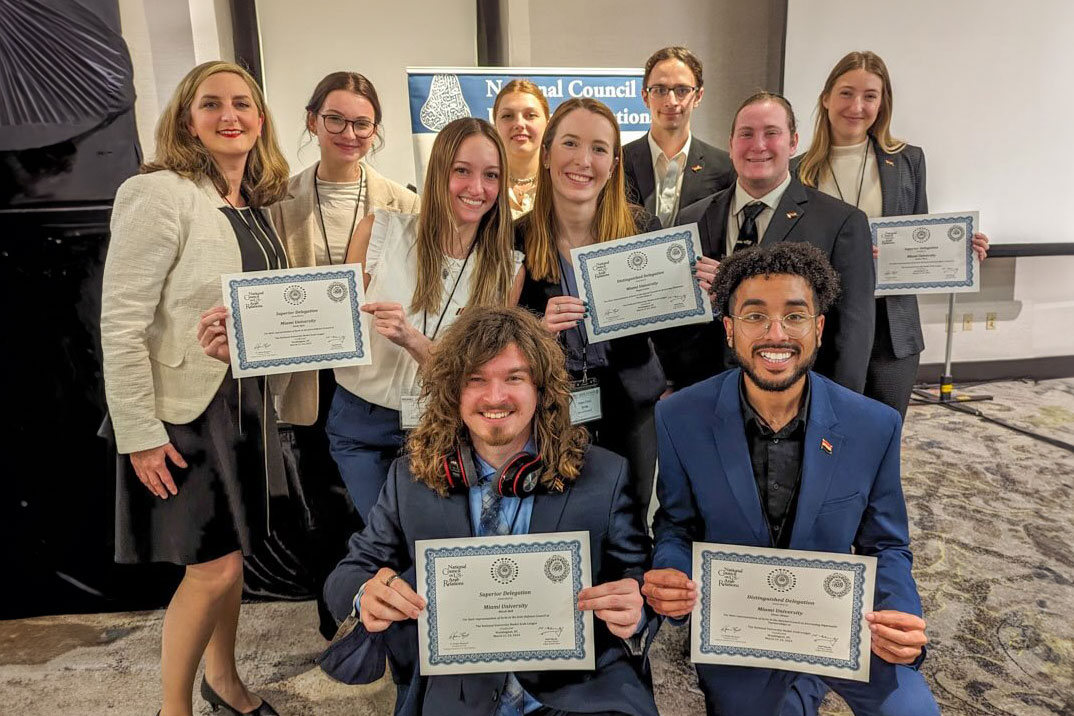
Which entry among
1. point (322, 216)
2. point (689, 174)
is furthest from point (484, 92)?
point (322, 216)

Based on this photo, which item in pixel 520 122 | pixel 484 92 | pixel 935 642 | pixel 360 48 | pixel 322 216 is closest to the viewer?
pixel 322 216

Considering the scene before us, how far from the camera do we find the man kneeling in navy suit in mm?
1647

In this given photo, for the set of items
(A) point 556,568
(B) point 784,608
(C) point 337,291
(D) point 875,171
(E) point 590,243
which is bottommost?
(B) point 784,608

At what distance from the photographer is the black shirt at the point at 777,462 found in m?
1.81

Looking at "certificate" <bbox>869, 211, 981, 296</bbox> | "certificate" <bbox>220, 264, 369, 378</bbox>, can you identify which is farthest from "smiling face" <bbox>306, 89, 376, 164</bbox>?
"certificate" <bbox>869, 211, 981, 296</bbox>

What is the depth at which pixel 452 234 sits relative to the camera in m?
2.22

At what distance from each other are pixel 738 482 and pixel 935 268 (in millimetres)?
1943

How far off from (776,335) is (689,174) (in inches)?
55.4

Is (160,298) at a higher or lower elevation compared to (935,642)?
higher

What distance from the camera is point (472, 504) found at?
171 cm

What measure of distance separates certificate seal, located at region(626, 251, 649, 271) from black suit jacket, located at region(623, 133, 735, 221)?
80 centimetres

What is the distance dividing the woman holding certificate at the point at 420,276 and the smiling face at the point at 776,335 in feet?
2.44

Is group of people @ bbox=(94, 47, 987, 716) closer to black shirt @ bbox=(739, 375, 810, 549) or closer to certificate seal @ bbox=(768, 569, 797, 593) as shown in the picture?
black shirt @ bbox=(739, 375, 810, 549)

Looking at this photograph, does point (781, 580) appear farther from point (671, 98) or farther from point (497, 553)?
point (671, 98)
